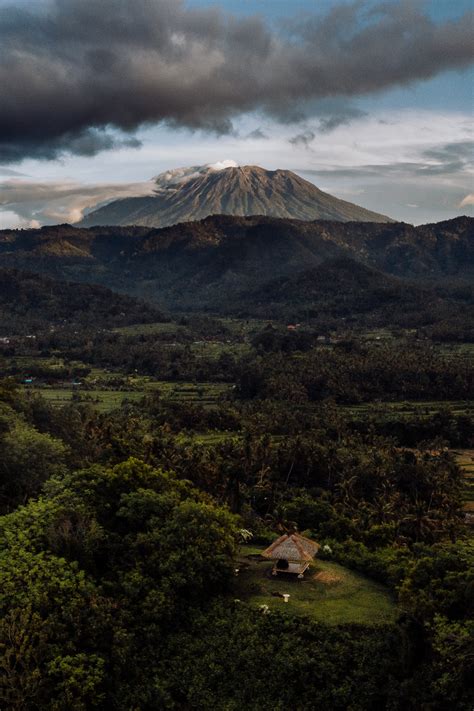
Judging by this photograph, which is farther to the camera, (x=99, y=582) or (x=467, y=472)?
(x=467, y=472)

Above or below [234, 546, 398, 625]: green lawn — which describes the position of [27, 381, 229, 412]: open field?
below

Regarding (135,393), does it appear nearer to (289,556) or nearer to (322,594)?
(289,556)

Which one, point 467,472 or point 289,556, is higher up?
point 289,556

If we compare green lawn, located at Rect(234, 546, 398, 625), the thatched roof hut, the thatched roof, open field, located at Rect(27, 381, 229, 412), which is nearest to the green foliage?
green lawn, located at Rect(234, 546, 398, 625)

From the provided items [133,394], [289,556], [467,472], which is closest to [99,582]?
[289,556]

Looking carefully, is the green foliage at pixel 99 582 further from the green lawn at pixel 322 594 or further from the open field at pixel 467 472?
the open field at pixel 467 472

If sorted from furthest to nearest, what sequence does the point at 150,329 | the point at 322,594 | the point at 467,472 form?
the point at 150,329, the point at 467,472, the point at 322,594

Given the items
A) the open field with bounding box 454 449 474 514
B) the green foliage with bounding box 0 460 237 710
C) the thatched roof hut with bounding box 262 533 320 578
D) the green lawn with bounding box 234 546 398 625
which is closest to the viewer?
the green foliage with bounding box 0 460 237 710

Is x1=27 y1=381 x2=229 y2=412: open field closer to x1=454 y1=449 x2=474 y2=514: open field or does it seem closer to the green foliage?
x1=454 y1=449 x2=474 y2=514: open field

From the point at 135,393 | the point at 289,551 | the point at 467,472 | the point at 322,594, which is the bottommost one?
the point at 467,472
